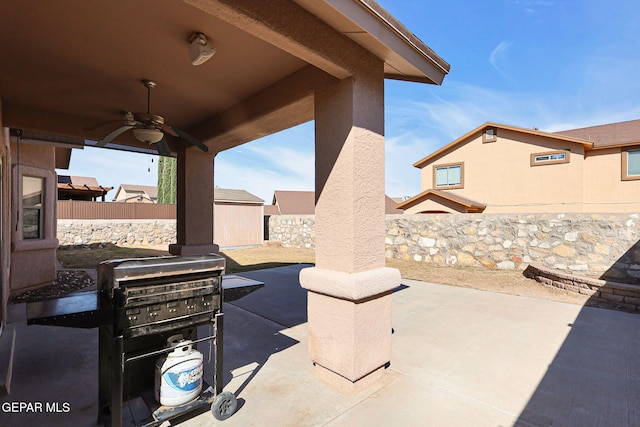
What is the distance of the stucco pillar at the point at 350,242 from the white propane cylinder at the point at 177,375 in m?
1.20

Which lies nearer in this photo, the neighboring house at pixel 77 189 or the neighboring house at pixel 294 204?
the neighboring house at pixel 77 189

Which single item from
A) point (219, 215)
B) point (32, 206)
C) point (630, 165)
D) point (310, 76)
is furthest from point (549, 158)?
point (32, 206)

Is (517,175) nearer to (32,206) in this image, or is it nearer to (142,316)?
(142,316)

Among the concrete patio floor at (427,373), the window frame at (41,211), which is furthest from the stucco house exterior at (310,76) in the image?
the window frame at (41,211)

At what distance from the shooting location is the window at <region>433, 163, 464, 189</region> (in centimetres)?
1692

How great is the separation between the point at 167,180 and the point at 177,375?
28977 millimetres

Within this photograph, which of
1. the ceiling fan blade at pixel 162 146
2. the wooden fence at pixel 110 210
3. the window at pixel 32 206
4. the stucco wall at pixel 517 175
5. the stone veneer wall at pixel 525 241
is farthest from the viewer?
the wooden fence at pixel 110 210

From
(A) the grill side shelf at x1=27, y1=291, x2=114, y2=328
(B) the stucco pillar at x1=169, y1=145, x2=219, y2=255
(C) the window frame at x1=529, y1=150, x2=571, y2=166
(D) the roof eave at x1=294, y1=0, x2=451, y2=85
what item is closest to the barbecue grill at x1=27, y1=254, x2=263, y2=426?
(A) the grill side shelf at x1=27, y1=291, x2=114, y2=328

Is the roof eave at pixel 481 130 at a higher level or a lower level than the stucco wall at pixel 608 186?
higher

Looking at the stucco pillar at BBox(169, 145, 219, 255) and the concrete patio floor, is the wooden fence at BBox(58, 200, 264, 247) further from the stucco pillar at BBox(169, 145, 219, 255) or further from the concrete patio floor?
the concrete patio floor

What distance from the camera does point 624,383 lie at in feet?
9.61

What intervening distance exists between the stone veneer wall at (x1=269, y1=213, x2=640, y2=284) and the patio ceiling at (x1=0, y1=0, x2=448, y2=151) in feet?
22.2

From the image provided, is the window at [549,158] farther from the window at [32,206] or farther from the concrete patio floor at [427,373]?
the window at [32,206]

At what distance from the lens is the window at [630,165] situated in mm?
13320
